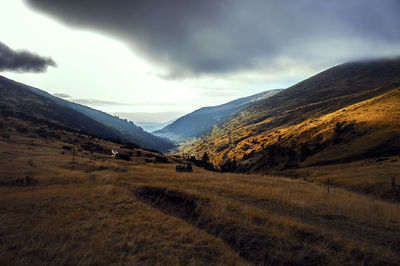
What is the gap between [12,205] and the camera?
8.69 meters

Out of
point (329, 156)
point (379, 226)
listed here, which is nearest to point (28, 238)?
point (379, 226)

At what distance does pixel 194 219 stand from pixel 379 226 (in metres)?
9.05

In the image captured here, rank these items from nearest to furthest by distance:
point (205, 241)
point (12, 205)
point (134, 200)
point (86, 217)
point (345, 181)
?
1. point (205, 241)
2. point (86, 217)
3. point (12, 205)
4. point (134, 200)
5. point (345, 181)

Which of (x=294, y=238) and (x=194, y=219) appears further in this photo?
(x=194, y=219)

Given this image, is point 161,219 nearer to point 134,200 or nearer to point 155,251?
point 155,251

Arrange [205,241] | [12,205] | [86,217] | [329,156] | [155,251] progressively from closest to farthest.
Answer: [155,251] < [205,241] < [86,217] < [12,205] < [329,156]

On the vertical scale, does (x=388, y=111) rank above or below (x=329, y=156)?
above

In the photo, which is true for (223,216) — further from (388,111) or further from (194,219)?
(388,111)

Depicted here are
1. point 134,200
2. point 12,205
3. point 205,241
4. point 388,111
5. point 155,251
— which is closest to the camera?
point 155,251

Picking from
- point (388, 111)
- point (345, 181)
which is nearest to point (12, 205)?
point (345, 181)

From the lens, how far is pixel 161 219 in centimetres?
830

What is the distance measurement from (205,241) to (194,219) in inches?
90.7

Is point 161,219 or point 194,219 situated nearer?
point 161,219

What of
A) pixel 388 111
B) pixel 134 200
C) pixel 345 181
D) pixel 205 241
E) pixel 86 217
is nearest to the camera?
pixel 205 241
